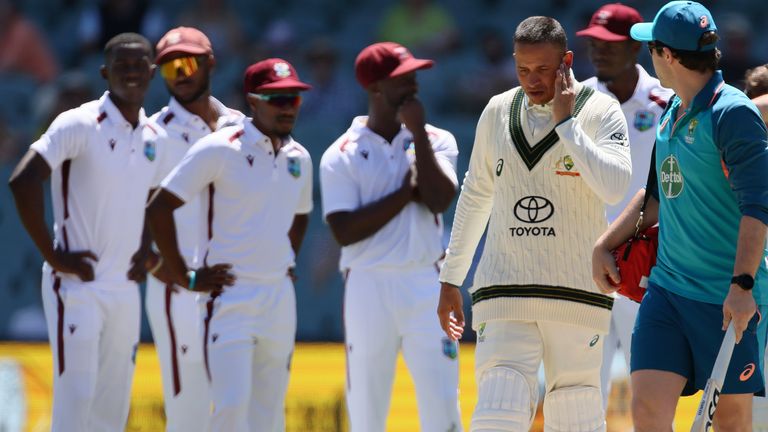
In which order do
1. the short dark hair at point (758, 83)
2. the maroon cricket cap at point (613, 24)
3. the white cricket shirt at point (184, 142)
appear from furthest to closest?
the white cricket shirt at point (184, 142) → the maroon cricket cap at point (613, 24) → the short dark hair at point (758, 83)

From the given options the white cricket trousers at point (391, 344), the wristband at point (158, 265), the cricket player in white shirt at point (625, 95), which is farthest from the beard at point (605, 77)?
the wristband at point (158, 265)

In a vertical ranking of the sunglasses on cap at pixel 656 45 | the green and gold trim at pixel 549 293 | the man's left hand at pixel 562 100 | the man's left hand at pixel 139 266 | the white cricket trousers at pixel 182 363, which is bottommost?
the white cricket trousers at pixel 182 363

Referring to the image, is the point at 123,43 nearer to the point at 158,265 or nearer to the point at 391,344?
the point at 158,265

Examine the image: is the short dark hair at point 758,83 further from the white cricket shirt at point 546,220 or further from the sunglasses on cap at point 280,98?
the sunglasses on cap at point 280,98

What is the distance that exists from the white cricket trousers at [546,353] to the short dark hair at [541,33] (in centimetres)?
112

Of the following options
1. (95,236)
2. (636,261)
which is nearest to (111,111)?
(95,236)

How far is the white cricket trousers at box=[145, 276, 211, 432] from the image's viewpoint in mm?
8141

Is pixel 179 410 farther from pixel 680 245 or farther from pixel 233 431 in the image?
pixel 680 245

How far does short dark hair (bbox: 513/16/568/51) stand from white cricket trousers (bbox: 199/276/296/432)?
222 centimetres

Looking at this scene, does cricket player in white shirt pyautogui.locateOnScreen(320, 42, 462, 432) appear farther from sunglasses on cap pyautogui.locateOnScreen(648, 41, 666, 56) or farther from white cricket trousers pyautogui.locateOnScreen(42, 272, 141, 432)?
sunglasses on cap pyautogui.locateOnScreen(648, 41, 666, 56)

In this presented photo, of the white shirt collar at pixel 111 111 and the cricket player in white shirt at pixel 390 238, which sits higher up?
the white shirt collar at pixel 111 111

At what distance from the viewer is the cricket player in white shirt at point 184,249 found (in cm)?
816

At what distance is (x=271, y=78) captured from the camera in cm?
741

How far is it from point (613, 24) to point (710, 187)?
Result: 2865 mm
